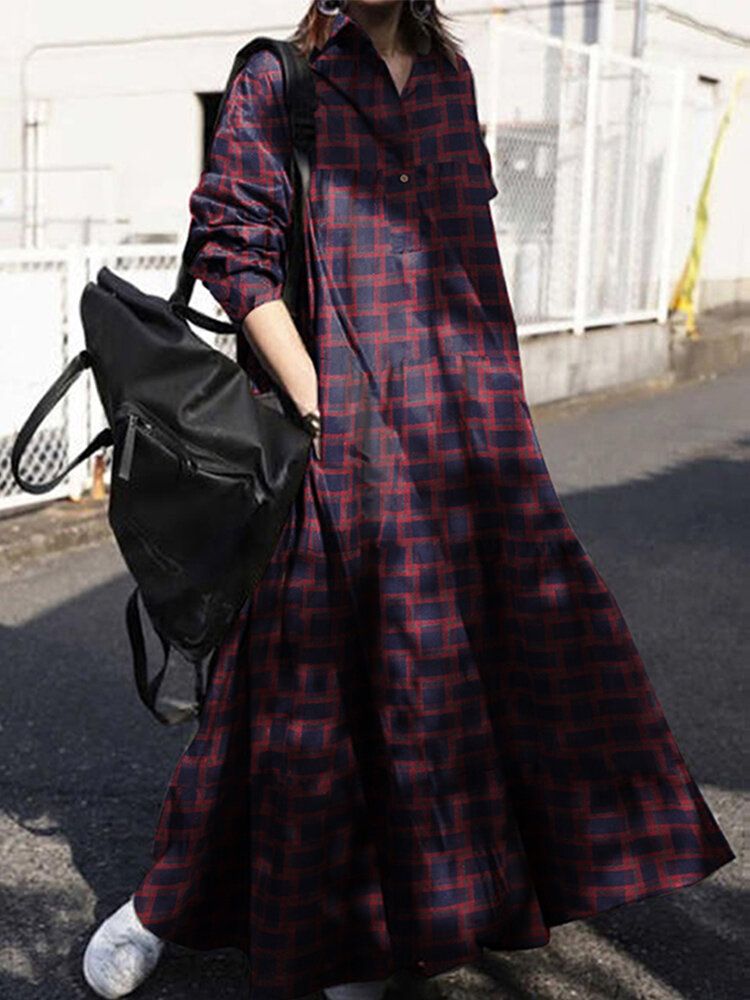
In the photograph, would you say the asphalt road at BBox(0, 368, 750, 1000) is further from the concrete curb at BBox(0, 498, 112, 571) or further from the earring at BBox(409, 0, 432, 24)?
the earring at BBox(409, 0, 432, 24)

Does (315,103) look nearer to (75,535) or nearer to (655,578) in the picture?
(655,578)

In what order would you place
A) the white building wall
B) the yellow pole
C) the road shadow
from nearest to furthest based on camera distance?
the road shadow → the yellow pole → the white building wall

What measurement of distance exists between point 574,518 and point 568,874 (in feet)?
14.1

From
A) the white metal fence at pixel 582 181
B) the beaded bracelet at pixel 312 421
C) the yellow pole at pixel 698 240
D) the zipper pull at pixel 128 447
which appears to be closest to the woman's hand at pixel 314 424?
the beaded bracelet at pixel 312 421

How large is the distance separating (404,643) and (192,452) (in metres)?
0.47

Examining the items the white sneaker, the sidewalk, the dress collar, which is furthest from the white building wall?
the white sneaker

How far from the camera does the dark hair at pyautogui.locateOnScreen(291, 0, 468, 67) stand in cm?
250

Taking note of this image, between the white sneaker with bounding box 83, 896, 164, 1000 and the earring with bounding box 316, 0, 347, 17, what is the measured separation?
157 centimetres

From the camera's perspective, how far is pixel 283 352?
7.97 ft

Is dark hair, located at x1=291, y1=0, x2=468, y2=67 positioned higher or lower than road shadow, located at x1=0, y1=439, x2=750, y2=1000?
higher

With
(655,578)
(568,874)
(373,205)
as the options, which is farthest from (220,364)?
(655,578)

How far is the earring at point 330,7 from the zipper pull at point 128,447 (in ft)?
2.39

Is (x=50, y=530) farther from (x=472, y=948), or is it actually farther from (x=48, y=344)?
(x=472, y=948)

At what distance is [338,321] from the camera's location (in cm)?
248
